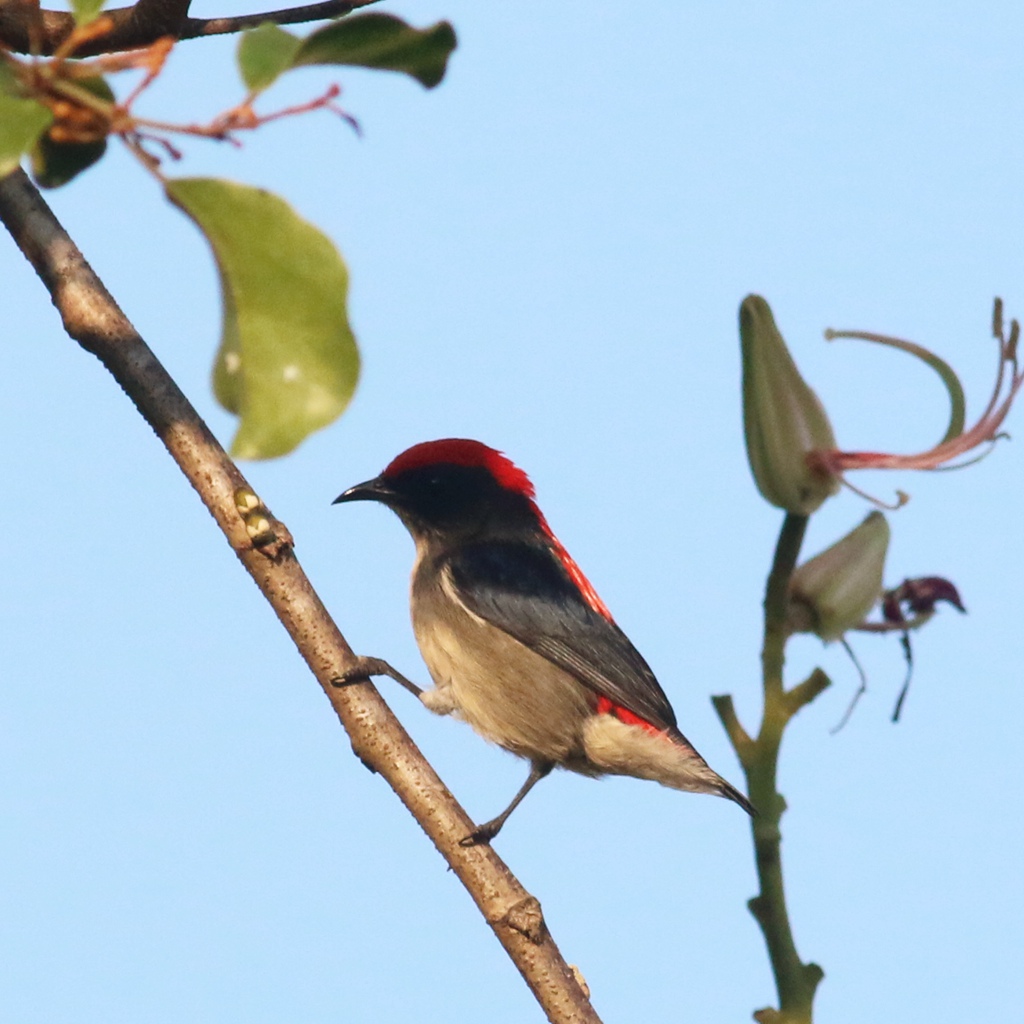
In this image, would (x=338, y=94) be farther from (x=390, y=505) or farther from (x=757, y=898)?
(x=390, y=505)

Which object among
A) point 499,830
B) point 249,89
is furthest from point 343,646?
point 499,830

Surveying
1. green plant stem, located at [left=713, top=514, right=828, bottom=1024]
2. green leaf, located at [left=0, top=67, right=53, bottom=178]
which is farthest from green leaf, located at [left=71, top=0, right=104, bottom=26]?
green plant stem, located at [left=713, top=514, right=828, bottom=1024]

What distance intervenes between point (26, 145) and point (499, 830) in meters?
3.90

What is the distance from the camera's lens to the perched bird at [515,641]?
540 cm

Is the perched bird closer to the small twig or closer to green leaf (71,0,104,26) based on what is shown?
the small twig

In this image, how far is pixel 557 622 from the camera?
5.67 metres

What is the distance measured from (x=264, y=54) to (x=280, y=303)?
14.2 inches

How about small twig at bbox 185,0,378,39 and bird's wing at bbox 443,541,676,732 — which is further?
bird's wing at bbox 443,541,676,732

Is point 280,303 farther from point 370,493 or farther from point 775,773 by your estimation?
point 370,493

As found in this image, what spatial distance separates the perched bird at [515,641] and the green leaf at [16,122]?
140 inches

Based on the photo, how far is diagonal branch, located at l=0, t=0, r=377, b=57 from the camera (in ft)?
7.89

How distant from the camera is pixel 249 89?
1.61 m

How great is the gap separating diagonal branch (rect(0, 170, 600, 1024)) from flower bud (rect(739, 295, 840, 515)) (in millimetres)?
1315

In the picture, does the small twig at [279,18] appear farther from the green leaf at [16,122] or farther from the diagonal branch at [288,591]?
the green leaf at [16,122]
